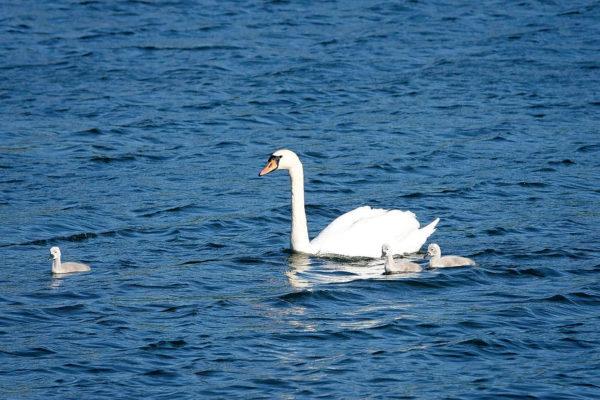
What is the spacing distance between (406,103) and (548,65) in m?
3.63

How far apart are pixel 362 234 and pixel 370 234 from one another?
0.30 feet

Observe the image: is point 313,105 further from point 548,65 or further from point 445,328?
point 445,328

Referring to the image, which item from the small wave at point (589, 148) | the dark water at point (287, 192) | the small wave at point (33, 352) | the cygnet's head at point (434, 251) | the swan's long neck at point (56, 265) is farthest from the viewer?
the small wave at point (589, 148)

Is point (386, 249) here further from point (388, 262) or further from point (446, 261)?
point (446, 261)

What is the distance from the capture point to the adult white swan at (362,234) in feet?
50.1

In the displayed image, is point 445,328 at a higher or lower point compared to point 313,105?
lower

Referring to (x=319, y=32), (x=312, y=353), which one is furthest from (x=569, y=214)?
(x=319, y=32)

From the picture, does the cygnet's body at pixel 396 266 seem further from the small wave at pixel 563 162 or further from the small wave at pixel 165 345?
the small wave at pixel 563 162

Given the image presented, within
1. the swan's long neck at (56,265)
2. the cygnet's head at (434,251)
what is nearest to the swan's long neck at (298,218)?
the cygnet's head at (434,251)

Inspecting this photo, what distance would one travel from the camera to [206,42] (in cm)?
2747

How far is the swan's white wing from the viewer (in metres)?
15.3

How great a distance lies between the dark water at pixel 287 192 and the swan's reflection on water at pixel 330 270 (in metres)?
0.06

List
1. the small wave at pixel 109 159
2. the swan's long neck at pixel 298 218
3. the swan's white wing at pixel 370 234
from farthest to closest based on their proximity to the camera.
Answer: the small wave at pixel 109 159
the swan's long neck at pixel 298 218
the swan's white wing at pixel 370 234

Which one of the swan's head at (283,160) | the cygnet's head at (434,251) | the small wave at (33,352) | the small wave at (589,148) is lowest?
the small wave at (33,352)
